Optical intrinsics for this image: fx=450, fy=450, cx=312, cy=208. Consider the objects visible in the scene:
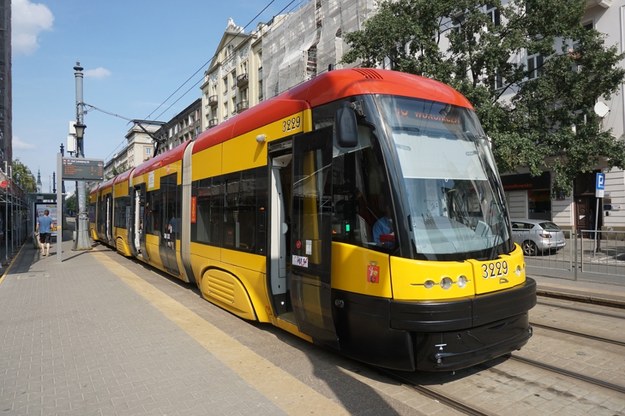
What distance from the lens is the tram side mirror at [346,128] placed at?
4.20m

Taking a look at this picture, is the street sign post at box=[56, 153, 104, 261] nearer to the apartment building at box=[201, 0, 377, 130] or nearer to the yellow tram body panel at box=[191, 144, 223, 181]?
the apartment building at box=[201, 0, 377, 130]

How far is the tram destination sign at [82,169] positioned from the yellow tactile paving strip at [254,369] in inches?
414

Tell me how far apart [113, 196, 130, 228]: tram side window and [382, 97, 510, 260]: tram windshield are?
1202 centimetres

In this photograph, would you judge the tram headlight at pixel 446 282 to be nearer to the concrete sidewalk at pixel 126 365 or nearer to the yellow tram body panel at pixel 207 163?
the concrete sidewalk at pixel 126 365

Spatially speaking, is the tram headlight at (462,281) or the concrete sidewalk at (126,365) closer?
the concrete sidewalk at (126,365)

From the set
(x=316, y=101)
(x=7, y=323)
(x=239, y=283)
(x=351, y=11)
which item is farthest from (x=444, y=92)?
(x=351, y=11)

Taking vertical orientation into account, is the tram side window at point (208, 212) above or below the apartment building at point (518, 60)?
below

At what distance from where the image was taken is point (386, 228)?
4.19m

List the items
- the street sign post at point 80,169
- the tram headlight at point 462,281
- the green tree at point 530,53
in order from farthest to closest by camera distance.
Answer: the street sign post at point 80,169 → the green tree at point 530,53 → the tram headlight at point 462,281

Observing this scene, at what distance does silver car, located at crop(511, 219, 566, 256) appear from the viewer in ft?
38.2

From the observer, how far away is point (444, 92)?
508cm

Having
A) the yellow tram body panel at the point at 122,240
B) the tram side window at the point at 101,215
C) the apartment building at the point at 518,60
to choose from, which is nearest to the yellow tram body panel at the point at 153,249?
the yellow tram body panel at the point at 122,240

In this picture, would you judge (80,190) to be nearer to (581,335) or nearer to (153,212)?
(153,212)

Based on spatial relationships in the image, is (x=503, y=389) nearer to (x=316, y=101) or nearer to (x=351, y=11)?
(x=316, y=101)
